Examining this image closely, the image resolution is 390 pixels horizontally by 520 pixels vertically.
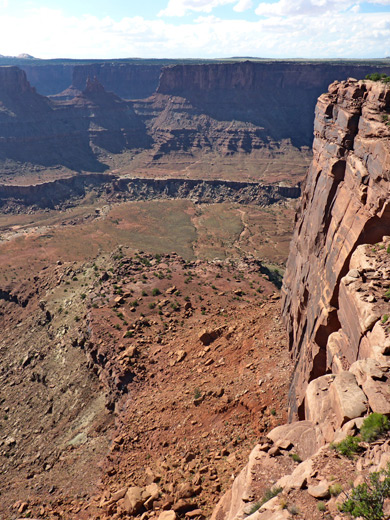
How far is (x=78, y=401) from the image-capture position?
36344mm

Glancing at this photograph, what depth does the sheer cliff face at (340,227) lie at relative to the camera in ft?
64.0

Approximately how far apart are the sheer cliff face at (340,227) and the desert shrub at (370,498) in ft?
A: 20.0

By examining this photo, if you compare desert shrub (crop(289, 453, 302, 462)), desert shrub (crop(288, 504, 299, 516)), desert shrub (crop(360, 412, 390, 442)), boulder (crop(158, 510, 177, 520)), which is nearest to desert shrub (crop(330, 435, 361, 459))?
desert shrub (crop(360, 412, 390, 442))

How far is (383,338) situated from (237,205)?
11410 centimetres

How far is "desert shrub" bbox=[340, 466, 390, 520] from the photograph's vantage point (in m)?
10.6

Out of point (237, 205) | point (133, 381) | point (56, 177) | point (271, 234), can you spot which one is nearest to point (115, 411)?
point (133, 381)

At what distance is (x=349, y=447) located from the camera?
13297mm

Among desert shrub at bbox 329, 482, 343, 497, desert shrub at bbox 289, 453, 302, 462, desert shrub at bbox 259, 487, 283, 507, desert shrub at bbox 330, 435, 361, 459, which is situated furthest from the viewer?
desert shrub at bbox 289, 453, 302, 462

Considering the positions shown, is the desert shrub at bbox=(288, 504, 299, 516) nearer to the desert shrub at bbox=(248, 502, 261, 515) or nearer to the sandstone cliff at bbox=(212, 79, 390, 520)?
the sandstone cliff at bbox=(212, 79, 390, 520)

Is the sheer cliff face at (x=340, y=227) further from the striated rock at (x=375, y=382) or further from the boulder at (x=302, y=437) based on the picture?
the boulder at (x=302, y=437)

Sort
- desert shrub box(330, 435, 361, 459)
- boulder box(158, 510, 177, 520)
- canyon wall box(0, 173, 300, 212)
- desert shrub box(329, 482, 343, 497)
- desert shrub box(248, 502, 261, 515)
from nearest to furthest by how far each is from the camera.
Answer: desert shrub box(329, 482, 343, 497) < desert shrub box(330, 435, 361, 459) < desert shrub box(248, 502, 261, 515) < boulder box(158, 510, 177, 520) < canyon wall box(0, 173, 300, 212)

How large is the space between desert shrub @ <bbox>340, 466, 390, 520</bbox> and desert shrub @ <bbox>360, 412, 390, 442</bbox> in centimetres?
158

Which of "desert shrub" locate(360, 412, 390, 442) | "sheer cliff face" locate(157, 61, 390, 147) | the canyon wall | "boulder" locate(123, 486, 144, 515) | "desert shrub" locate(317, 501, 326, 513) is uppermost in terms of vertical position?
"sheer cliff face" locate(157, 61, 390, 147)

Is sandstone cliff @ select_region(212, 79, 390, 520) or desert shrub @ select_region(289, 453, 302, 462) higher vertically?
sandstone cliff @ select_region(212, 79, 390, 520)
